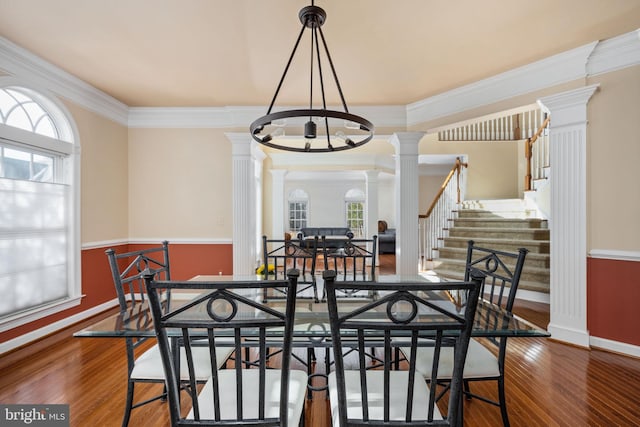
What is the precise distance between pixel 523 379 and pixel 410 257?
6.08 feet

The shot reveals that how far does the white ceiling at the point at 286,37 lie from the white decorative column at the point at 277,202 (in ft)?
12.4

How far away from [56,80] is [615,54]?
16.6ft

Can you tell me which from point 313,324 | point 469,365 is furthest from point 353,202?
point 313,324

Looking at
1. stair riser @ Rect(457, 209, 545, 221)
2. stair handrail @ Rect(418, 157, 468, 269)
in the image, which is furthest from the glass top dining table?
stair riser @ Rect(457, 209, 545, 221)

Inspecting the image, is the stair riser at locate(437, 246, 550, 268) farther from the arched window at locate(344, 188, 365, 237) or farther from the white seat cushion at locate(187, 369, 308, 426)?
the arched window at locate(344, 188, 365, 237)

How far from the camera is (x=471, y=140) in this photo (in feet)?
20.9

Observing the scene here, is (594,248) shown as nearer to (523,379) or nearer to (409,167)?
(523,379)

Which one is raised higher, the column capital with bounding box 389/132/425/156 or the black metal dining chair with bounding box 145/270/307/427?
the column capital with bounding box 389/132/425/156

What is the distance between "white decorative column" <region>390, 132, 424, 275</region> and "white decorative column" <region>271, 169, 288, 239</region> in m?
3.71

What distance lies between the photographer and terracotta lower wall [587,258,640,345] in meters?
2.45

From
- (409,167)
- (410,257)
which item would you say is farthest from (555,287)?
(409,167)

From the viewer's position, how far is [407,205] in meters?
3.88

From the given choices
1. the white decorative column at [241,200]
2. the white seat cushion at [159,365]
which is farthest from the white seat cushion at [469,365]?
the white decorative column at [241,200]

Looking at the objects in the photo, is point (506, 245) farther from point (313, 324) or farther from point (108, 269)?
point (108, 269)
